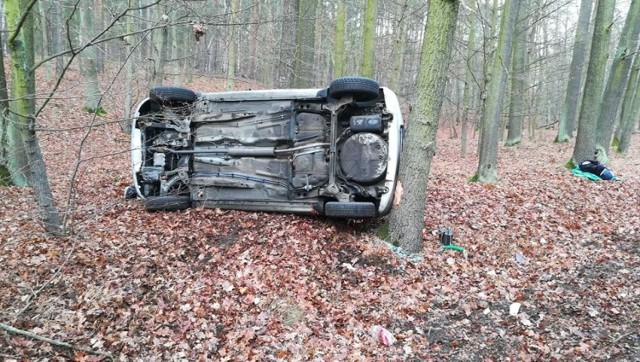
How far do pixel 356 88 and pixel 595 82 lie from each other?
7700 millimetres

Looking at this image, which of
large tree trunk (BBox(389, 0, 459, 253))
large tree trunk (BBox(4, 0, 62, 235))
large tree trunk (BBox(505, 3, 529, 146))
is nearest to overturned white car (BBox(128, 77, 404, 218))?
large tree trunk (BBox(389, 0, 459, 253))

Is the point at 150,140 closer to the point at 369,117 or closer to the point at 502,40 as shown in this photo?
the point at 369,117

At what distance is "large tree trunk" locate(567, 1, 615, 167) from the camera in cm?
971

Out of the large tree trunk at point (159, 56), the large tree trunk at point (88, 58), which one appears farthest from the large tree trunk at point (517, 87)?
the large tree trunk at point (88, 58)

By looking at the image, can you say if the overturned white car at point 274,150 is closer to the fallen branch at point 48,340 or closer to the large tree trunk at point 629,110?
the fallen branch at point 48,340

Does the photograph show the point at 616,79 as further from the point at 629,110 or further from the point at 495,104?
the point at 629,110

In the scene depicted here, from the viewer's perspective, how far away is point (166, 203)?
6.22m

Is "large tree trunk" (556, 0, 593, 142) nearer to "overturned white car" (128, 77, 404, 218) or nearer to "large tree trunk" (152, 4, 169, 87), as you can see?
"overturned white car" (128, 77, 404, 218)

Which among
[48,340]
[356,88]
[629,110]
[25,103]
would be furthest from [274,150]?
[629,110]

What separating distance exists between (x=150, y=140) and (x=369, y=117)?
3661mm

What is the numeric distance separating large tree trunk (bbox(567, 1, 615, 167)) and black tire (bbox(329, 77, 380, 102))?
7.10 metres

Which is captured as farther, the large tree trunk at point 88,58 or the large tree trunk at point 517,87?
the large tree trunk at point 517,87

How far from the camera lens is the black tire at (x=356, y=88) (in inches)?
217

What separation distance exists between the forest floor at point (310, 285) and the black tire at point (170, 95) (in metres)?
1.50
